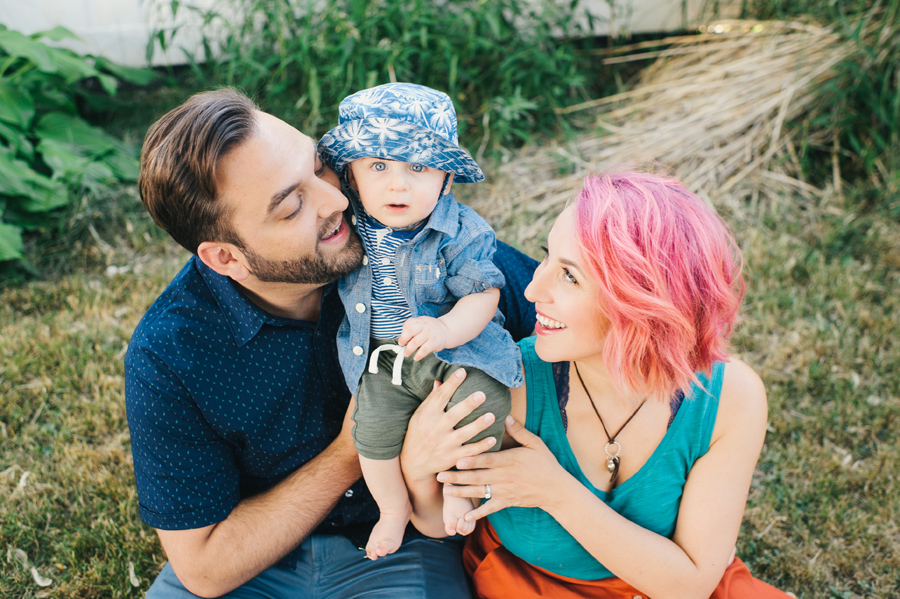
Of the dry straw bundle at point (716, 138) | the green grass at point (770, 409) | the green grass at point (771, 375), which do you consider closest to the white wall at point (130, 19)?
the dry straw bundle at point (716, 138)

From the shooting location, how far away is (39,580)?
243 cm

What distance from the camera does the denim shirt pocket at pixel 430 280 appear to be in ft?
5.92

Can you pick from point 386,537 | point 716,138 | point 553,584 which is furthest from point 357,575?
point 716,138

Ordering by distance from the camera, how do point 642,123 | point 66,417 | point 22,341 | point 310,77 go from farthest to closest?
point 642,123, point 310,77, point 22,341, point 66,417

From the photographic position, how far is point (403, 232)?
6.02 feet

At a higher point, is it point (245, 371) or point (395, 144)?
point (395, 144)

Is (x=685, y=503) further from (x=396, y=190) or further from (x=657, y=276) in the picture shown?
(x=396, y=190)

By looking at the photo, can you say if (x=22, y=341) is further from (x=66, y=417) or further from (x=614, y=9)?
(x=614, y=9)

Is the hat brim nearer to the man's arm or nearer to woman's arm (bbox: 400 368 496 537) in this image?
woman's arm (bbox: 400 368 496 537)

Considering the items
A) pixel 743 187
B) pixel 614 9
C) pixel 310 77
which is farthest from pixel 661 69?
pixel 310 77

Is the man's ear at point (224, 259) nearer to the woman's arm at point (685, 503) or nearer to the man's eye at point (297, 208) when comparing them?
the man's eye at point (297, 208)

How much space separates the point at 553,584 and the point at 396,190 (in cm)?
123

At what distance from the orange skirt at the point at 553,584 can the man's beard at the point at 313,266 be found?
3.14ft

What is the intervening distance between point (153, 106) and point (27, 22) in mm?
1149
